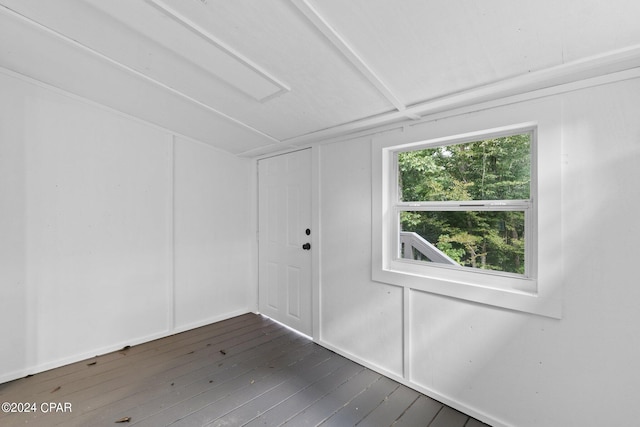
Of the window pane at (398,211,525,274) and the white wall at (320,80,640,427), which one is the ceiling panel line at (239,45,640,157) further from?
the window pane at (398,211,525,274)

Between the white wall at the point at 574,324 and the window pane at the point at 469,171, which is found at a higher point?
the window pane at the point at 469,171

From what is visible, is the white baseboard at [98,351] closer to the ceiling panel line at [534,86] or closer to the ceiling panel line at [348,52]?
the ceiling panel line at [534,86]

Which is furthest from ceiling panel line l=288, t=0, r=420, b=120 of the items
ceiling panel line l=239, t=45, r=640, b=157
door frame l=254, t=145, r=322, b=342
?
door frame l=254, t=145, r=322, b=342

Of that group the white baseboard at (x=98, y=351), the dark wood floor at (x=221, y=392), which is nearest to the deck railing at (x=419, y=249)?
the dark wood floor at (x=221, y=392)

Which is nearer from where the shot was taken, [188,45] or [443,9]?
[443,9]

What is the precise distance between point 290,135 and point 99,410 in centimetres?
263

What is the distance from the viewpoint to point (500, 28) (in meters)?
1.27

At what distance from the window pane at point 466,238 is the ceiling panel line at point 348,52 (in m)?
0.82

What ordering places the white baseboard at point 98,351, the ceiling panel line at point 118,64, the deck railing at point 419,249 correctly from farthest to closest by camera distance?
the white baseboard at point 98,351 → the deck railing at point 419,249 → the ceiling panel line at point 118,64

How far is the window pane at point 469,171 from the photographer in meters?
1.79

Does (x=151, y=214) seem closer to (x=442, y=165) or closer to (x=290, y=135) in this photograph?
(x=290, y=135)

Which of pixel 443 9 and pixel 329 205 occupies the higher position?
pixel 443 9

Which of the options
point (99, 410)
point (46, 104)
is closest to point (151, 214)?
point (46, 104)

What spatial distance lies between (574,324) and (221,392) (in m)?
2.32
